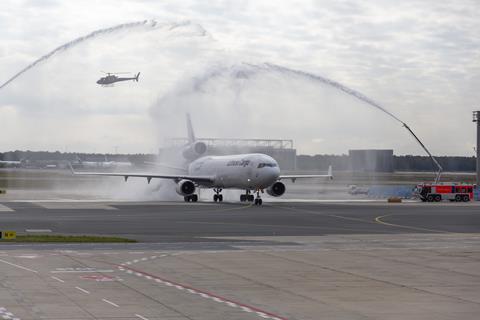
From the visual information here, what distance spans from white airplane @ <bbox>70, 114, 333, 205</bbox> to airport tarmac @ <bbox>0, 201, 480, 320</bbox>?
26087mm

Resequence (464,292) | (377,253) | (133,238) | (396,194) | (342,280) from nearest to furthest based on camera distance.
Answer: (464,292) → (342,280) → (377,253) → (133,238) → (396,194)

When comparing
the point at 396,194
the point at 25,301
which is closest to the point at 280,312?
the point at 25,301

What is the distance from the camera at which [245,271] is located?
96.9ft

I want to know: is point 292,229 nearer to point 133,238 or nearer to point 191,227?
point 191,227

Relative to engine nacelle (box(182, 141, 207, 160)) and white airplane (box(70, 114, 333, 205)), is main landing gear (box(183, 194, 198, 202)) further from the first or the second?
engine nacelle (box(182, 141, 207, 160))

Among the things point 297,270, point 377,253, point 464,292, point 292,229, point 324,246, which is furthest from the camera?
point 292,229

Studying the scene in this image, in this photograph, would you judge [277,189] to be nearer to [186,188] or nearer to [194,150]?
[186,188]

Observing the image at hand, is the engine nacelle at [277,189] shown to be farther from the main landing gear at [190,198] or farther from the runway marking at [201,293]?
the runway marking at [201,293]

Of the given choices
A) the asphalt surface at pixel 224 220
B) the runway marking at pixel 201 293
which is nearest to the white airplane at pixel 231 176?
the asphalt surface at pixel 224 220

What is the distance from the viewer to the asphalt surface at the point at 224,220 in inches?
1902

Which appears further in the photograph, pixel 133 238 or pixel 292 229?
pixel 292 229

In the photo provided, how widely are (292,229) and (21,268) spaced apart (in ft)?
78.7

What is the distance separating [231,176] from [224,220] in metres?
26.9

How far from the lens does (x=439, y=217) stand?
6406 cm
